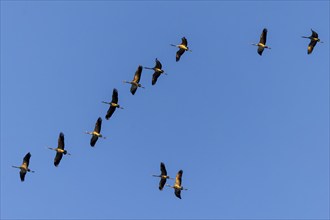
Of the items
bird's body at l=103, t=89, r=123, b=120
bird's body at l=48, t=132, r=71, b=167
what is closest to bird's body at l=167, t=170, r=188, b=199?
bird's body at l=103, t=89, r=123, b=120

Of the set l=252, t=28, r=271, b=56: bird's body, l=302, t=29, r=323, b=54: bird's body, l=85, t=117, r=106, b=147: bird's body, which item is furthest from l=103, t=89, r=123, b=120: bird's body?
l=302, t=29, r=323, b=54: bird's body

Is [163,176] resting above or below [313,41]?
below

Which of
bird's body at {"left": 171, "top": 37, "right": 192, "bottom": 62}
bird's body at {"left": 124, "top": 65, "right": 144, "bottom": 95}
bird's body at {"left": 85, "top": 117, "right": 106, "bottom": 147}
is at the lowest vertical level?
bird's body at {"left": 85, "top": 117, "right": 106, "bottom": 147}

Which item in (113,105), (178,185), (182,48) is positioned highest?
(182,48)

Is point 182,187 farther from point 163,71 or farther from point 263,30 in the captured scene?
point 263,30

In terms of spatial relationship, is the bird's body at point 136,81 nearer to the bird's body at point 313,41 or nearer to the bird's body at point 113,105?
the bird's body at point 113,105

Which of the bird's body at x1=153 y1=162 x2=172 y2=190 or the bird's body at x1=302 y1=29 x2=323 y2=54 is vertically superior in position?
the bird's body at x1=302 y1=29 x2=323 y2=54

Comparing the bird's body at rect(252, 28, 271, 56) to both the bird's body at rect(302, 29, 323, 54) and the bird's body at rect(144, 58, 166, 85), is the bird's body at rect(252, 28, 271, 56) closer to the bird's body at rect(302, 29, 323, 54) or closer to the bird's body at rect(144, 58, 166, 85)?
the bird's body at rect(302, 29, 323, 54)

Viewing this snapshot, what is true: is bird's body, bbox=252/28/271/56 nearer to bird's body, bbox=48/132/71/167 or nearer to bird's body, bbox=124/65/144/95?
bird's body, bbox=124/65/144/95

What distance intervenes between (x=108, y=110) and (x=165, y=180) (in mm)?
9689

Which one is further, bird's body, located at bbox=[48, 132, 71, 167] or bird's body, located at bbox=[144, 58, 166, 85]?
bird's body, located at bbox=[144, 58, 166, 85]

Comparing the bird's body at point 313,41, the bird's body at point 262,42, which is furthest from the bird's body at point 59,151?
the bird's body at point 313,41

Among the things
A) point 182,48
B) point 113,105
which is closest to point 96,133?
Answer: point 113,105

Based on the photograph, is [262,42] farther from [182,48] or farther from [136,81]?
[136,81]
